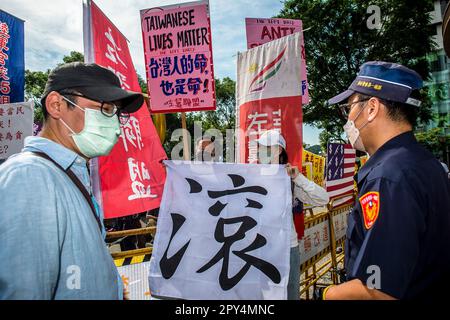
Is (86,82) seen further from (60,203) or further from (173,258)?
(173,258)

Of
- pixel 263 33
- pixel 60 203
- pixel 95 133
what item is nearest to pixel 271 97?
pixel 95 133

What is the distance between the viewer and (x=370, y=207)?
144cm

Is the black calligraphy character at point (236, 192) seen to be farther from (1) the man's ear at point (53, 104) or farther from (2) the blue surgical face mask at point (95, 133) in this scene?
(1) the man's ear at point (53, 104)

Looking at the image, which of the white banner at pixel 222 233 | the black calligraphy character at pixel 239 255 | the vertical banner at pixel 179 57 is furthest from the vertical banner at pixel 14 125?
the black calligraphy character at pixel 239 255

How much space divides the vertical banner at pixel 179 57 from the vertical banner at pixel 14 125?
9.25 feet

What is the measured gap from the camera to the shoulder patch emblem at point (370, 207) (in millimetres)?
1396

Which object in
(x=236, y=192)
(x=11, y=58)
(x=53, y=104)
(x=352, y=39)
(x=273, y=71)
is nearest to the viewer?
(x=53, y=104)

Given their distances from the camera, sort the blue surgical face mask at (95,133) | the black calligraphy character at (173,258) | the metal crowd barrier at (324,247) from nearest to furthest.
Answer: the blue surgical face mask at (95,133), the black calligraphy character at (173,258), the metal crowd barrier at (324,247)

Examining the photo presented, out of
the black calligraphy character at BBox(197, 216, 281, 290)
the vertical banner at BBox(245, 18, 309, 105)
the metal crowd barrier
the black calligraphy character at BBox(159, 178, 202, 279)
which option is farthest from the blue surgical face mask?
the vertical banner at BBox(245, 18, 309, 105)

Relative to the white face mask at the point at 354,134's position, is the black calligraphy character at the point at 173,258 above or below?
below

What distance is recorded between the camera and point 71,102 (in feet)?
5.42

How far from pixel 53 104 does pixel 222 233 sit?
1603 mm

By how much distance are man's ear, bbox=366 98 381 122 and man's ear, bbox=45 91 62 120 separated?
1.77m
